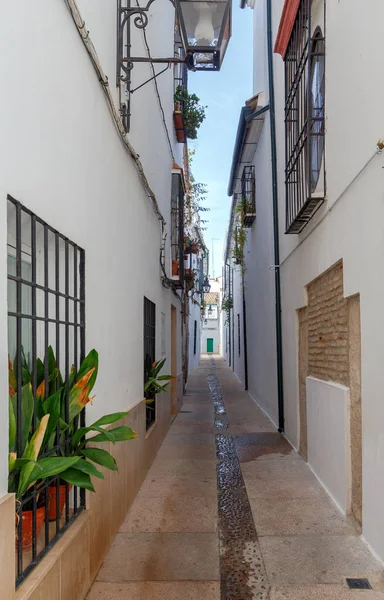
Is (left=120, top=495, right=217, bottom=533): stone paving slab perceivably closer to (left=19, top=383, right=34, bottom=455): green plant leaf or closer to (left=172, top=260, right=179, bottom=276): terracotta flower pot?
(left=19, top=383, right=34, bottom=455): green plant leaf

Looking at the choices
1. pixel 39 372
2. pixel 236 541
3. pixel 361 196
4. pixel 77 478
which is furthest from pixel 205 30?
pixel 236 541

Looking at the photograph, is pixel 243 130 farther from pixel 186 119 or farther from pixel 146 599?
pixel 146 599

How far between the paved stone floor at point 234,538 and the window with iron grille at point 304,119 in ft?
9.49

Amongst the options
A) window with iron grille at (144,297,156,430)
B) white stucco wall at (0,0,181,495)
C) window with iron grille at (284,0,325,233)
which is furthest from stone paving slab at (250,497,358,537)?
window with iron grille at (284,0,325,233)

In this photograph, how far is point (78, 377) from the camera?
9.95ft

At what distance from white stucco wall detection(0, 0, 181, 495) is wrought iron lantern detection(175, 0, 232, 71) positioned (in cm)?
63

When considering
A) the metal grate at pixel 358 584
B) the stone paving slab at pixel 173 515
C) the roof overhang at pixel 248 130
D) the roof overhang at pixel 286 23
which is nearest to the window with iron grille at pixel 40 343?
the stone paving slab at pixel 173 515

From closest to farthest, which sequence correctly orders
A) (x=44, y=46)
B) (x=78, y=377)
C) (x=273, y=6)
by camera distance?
(x=44, y=46)
(x=78, y=377)
(x=273, y=6)

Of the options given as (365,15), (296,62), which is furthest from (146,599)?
(296,62)

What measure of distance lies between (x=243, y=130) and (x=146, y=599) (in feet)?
29.1

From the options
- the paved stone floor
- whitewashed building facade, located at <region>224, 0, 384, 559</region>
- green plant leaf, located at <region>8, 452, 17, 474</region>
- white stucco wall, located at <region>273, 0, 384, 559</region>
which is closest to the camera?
green plant leaf, located at <region>8, 452, 17, 474</region>

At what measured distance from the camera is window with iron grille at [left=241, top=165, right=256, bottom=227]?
11.3 m

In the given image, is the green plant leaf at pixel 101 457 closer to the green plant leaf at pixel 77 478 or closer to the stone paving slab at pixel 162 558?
the green plant leaf at pixel 77 478

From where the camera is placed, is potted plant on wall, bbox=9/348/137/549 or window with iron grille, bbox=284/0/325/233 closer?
potted plant on wall, bbox=9/348/137/549
